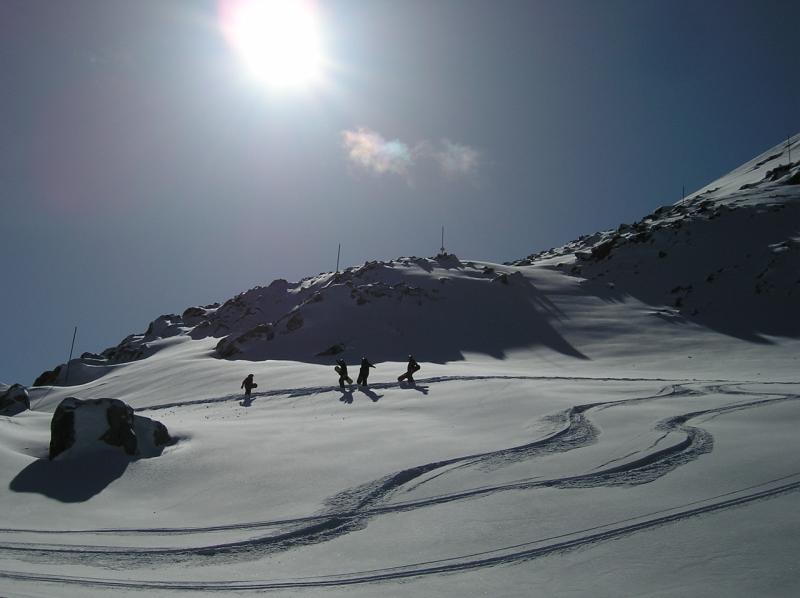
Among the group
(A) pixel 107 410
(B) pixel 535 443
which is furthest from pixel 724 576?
(A) pixel 107 410

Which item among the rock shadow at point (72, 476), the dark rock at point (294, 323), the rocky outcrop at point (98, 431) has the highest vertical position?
the dark rock at point (294, 323)

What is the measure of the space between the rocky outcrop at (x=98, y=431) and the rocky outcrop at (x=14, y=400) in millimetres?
21955

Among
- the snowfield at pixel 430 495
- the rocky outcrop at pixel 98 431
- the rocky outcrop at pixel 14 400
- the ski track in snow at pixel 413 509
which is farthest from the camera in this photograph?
the rocky outcrop at pixel 14 400

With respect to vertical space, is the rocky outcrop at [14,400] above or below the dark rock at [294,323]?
below

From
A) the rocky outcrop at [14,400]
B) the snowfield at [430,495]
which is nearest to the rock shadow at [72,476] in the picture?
the snowfield at [430,495]

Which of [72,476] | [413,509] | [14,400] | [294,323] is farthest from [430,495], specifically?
[294,323]

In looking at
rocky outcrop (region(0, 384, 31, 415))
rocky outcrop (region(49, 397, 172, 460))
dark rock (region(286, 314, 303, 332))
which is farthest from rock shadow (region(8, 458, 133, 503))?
dark rock (region(286, 314, 303, 332))

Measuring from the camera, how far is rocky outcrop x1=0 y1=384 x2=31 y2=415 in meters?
29.5

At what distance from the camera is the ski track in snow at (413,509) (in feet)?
18.7

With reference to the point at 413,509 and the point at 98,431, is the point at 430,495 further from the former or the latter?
the point at 98,431

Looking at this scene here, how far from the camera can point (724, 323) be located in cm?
4166

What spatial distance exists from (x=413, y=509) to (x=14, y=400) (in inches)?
1288

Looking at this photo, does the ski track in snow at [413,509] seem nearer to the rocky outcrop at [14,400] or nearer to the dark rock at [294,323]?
the rocky outcrop at [14,400]

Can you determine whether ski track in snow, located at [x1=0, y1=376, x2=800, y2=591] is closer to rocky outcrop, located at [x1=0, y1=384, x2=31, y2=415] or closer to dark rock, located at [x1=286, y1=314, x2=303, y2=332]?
rocky outcrop, located at [x1=0, y1=384, x2=31, y2=415]
